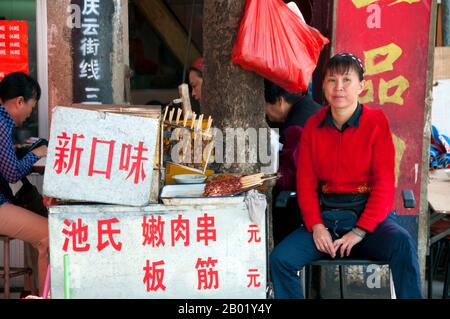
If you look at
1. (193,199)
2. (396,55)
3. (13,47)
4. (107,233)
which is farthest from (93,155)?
(13,47)

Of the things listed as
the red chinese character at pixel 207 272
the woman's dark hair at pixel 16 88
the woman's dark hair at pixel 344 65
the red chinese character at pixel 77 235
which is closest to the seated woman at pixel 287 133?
the woman's dark hair at pixel 344 65

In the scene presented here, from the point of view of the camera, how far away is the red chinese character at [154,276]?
3.57 meters

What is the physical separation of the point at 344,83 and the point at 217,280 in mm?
1397

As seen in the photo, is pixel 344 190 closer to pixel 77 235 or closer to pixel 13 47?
pixel 77 235

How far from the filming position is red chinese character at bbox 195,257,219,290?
11.8 feet

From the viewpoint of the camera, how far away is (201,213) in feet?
11.7

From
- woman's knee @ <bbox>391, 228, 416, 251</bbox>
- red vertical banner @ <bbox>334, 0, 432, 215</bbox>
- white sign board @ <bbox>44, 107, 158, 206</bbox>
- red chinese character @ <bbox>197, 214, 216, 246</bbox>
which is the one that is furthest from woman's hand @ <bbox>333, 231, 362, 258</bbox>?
red vertical banner @ <bbox>334, 0, 432, 215</bbox>

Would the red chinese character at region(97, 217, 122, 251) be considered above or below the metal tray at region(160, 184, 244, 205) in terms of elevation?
below

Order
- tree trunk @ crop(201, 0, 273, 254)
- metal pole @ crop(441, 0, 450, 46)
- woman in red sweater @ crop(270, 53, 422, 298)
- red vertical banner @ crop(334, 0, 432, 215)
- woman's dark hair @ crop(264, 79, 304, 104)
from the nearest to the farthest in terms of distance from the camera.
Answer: woman in red sweater @ crop(270, 53, 422, 298) → tree trunk @ crop(201, 0, 273, 254) → woman's dark hair @ crop(264, 79, 304, 104) → red vertical banner @ crop(334, 0, 432, 215) → metal pole @ crop(441, 0, 450, 46)

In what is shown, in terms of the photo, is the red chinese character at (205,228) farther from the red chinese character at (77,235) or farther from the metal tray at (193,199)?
the red chinese character at (77,235)

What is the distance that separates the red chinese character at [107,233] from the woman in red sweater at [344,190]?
3.24 ft

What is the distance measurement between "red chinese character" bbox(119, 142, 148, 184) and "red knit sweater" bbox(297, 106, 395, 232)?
1.14 metres

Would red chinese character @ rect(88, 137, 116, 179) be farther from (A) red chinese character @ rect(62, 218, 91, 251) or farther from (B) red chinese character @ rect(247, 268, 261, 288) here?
(B) red chinese character @ rect(247, 268, 261, 288)
